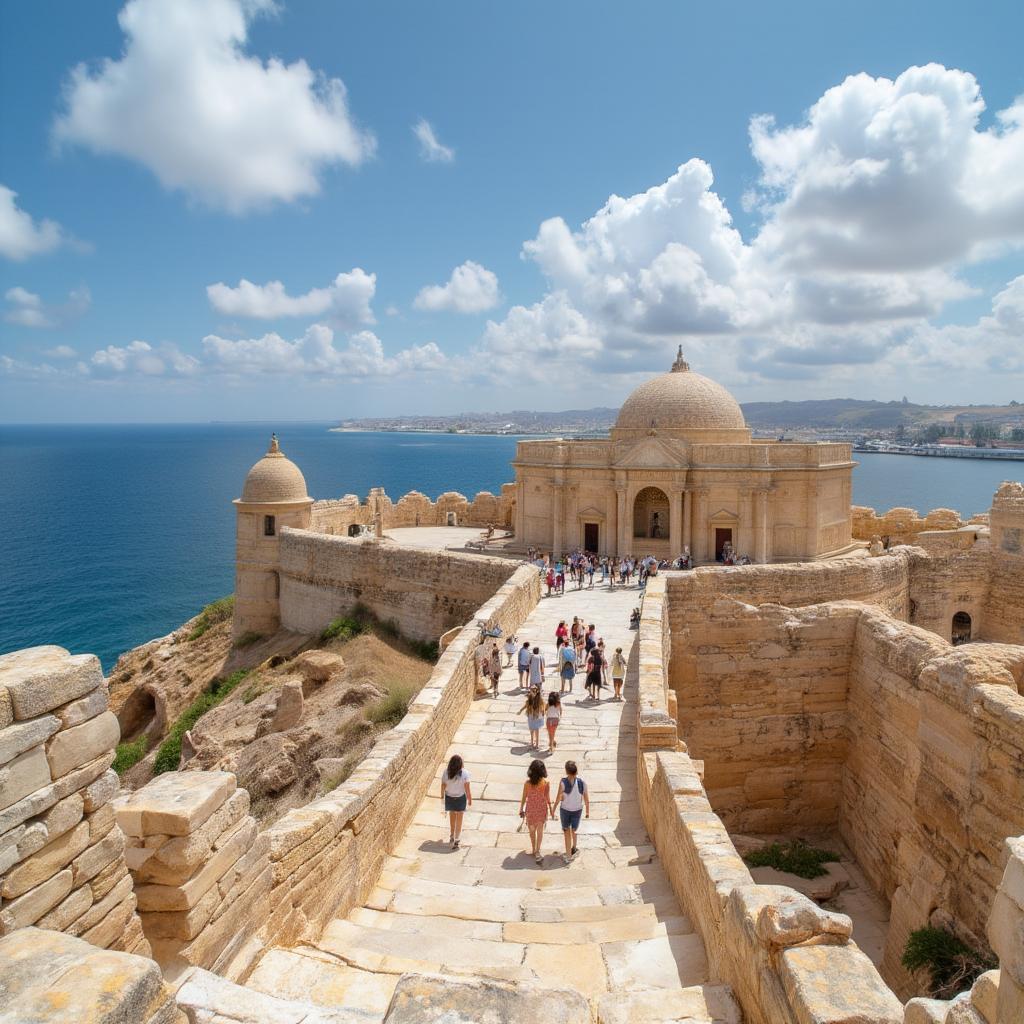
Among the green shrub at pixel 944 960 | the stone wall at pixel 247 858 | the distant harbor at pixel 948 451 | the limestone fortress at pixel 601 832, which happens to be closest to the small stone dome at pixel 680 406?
the limestone fortress at pixel 601 832

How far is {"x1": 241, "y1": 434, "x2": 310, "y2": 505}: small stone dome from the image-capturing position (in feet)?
79.8

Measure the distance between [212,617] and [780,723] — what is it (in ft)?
71.0

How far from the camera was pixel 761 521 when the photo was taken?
25766 mm

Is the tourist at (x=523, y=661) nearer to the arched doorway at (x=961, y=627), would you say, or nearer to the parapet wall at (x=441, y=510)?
the arched doorway at (x=961, y=627)

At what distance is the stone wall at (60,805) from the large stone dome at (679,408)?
81.7 feet

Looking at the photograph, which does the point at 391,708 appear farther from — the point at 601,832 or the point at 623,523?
the point at 623,523

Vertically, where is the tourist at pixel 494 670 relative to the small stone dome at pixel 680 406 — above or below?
below

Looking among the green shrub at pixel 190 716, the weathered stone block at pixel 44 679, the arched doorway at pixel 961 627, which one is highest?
the weathered stone block at pixel 44 679

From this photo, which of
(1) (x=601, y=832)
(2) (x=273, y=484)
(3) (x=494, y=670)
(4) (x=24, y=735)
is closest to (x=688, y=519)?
(2) (x=273, y=484)

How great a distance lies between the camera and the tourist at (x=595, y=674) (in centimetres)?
1160

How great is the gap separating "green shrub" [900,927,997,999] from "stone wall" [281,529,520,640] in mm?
11142

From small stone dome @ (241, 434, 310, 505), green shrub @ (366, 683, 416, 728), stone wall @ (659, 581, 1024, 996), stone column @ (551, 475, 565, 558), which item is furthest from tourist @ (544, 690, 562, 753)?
stone column @ (551, 475, 565, 558)

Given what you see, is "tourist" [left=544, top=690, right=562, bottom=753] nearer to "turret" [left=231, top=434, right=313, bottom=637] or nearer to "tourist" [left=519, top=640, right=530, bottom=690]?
"tourist" [left=519, top=640, right=530, bottom=690]

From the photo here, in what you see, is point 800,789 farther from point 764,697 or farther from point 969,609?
point 969,609
